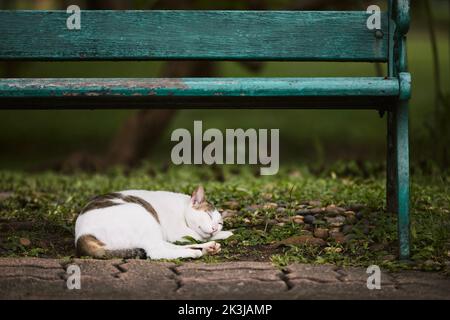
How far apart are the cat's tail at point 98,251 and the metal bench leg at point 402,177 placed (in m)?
1.28

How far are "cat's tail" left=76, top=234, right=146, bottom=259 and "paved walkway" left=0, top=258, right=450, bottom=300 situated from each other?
8 centimetres

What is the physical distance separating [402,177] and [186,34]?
1.36 m

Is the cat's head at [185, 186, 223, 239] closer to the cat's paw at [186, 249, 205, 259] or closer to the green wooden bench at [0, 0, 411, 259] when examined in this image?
the cat's paw at [186, 249, 205, 259]

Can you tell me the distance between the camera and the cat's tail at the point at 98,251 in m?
3.97

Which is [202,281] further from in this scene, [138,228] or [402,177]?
[402,177]

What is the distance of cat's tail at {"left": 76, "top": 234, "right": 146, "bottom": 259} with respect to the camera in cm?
397

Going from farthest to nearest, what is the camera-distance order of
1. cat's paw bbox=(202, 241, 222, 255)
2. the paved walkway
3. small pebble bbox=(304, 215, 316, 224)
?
small pebble bbox=(304, 215, 316, 224) < cat's paw bbox=(202, 241, 222, 255) < the paved walkway

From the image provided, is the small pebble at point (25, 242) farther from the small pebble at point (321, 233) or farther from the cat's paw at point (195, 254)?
the small pebble at point (321, 233)

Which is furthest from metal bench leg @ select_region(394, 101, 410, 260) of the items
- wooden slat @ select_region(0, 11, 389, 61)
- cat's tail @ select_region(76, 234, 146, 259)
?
cat's tail @ select_region(76, 234, 146, 259)

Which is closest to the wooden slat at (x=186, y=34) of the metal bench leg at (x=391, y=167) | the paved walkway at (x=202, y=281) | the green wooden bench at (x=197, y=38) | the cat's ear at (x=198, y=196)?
the green wooden bench at (x=197, y=38)

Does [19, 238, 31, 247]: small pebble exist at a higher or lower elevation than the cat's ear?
lower

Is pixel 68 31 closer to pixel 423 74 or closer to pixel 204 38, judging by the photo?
pixel 204 38

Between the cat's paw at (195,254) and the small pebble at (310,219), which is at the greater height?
the small pebble at (310,219)
